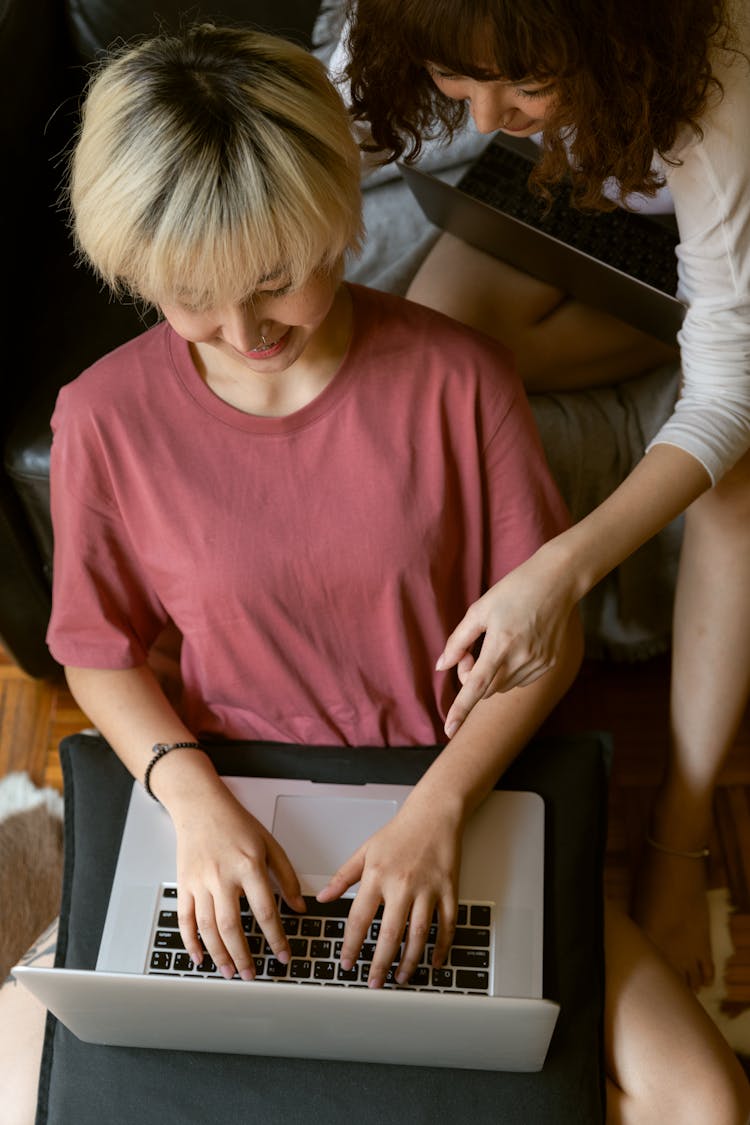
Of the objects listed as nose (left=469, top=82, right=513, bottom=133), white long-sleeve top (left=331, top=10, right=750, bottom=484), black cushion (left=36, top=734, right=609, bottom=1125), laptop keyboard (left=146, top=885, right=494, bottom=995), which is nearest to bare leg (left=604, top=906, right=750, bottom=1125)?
black cushion (left=36, top=734, right=609, bottom=1125)

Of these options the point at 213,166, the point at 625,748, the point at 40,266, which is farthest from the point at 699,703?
the point at 40,266

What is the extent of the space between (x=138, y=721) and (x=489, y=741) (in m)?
0.33

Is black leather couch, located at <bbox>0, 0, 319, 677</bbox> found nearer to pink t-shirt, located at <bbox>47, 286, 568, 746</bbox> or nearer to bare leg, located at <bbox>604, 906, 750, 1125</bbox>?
pink t-shirt, located at <bbox>47, 286, 568, 746</bbox>

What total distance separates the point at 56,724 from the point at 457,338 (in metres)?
0.98

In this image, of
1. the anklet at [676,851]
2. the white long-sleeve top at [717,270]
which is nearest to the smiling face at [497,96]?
the white long-sleeve top at [717,270]

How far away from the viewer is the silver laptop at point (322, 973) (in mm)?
858

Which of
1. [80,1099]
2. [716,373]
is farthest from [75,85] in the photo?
[80,1099]

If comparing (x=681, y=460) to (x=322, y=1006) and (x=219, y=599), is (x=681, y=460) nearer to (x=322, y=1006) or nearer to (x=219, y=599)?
(x=219, y=599)

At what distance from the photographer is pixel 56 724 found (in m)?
1.71

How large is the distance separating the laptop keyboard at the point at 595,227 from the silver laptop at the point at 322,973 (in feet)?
1.92

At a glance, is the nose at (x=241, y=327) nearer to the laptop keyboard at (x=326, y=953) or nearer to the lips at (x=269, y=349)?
the lips at (x=269, y=349)

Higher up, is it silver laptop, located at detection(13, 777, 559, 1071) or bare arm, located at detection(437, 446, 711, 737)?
bare arm, located at detection(437, 446, 711, 737)

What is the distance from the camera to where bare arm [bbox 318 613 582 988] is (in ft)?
3.20

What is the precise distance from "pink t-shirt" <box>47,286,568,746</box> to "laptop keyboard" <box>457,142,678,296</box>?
1.03ft
